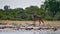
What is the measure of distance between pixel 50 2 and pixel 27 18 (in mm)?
4253

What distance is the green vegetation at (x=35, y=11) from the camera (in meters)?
17.9

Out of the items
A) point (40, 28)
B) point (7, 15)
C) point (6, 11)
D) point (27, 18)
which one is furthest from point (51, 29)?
point (6, 11)

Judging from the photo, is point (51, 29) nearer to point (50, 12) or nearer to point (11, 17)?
point (11, 17)

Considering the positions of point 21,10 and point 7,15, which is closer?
point 7,15

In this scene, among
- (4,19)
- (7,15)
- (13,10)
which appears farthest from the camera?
(13,10)

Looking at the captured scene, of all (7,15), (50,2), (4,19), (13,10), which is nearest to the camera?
(4,19)

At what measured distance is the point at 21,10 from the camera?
19953 millimetres

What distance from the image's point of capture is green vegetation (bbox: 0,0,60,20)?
58.9 ft

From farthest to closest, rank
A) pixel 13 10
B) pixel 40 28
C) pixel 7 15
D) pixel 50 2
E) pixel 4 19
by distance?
pixel 50 2 < pixel 13 10 < pixel 7 15 < pixel 4 19 < pixel 40 28

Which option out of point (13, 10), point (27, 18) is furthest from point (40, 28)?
point (13, 10)

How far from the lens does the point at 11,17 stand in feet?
58.3

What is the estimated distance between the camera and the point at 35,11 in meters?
19.4

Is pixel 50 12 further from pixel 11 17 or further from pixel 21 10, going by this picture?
pixel 11 17

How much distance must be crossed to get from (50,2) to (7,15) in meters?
4.43
